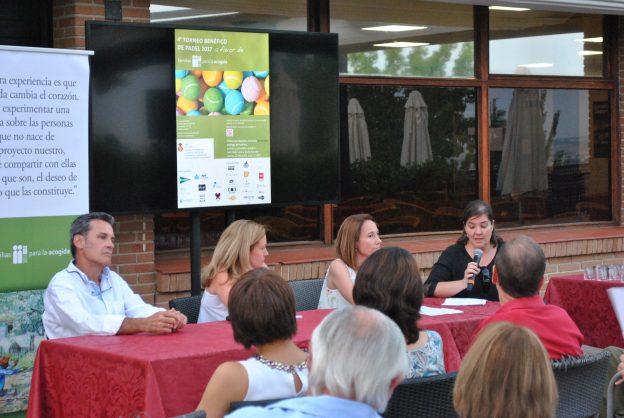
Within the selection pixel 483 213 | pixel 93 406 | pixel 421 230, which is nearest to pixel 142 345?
pixel 93 406

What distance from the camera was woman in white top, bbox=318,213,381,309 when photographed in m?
5.81

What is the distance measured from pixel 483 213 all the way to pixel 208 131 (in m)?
1.88

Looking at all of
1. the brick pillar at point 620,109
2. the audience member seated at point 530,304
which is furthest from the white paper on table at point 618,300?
the brick pillar at point 620,109

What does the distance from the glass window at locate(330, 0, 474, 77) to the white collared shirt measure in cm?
388

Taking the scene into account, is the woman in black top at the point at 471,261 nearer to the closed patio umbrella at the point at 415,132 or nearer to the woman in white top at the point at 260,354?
the closed patio umbrella at the point at 415,132

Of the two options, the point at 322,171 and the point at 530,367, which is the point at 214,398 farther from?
the point at 322,171

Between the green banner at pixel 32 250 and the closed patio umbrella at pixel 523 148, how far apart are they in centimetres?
484

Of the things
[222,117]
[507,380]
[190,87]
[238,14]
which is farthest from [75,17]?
[507,380]

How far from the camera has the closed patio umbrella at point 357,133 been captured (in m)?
8.53

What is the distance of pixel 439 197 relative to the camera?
913 cm

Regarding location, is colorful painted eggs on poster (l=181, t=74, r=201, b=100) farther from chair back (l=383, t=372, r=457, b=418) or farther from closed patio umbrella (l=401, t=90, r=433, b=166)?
chair back (l=383, t=372, r=457, b=418)

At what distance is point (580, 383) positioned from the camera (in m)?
4.07

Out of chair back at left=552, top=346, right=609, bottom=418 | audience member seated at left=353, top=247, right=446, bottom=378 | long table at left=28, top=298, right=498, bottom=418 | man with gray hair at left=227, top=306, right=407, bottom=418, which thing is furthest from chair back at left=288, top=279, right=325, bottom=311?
man with gray hair at left=227, top=306, right=407, bottom=418

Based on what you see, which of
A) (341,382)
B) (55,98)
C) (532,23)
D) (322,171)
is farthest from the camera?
(532,23)
